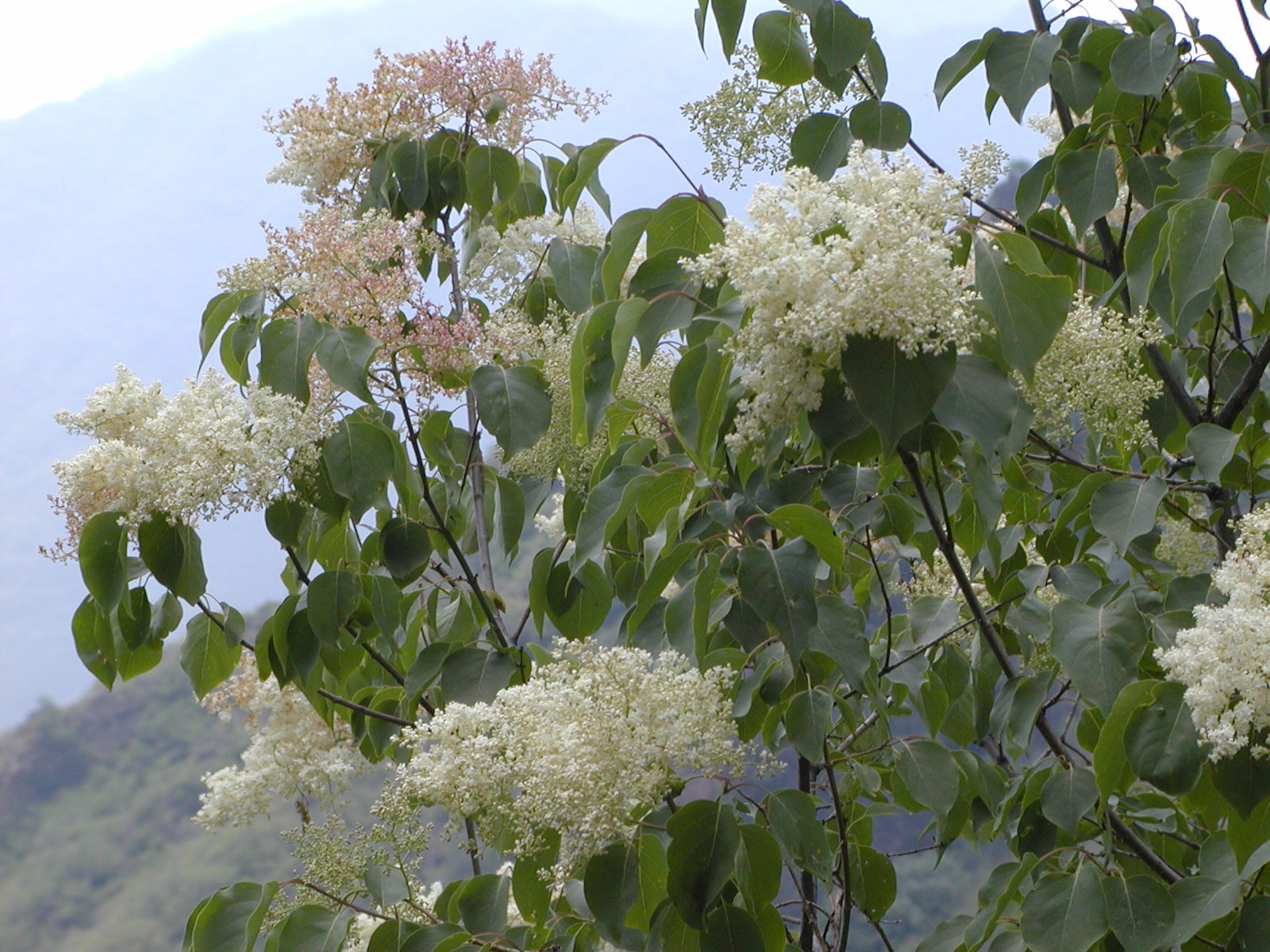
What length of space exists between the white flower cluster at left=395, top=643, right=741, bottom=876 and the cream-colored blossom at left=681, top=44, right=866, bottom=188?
0.79 m

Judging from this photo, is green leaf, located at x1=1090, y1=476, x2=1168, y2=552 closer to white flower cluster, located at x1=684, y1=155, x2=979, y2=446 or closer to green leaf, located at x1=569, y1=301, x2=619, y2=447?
white flower cluster, located at x1=684, y1=155, x2=979, y2=446

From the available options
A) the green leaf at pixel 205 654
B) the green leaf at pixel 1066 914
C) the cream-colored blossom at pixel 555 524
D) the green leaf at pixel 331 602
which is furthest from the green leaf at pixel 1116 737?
the cream-colored blossom at pixel 555 524

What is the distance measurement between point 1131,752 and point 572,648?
482 mm

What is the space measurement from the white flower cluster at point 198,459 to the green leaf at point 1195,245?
2.87 ft

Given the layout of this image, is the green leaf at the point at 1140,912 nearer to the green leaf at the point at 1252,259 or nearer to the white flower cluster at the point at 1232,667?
the white flower cluster at the point at 1232,667

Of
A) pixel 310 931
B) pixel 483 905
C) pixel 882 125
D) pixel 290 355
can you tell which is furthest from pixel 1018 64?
pixel 310 931

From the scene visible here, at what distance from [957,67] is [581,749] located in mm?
1042

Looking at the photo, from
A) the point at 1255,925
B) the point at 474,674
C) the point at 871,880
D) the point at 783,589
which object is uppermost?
the point at 474,674

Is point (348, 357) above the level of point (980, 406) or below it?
above

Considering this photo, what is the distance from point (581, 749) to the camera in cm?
92

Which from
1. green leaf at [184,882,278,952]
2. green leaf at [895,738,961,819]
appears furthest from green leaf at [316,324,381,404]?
green leaf at [895,738,961,819]

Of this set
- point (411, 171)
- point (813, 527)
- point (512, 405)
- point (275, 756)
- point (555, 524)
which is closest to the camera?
point (813, 527)

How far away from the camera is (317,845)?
134 cm

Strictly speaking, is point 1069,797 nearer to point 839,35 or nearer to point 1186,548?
point 1186,548
